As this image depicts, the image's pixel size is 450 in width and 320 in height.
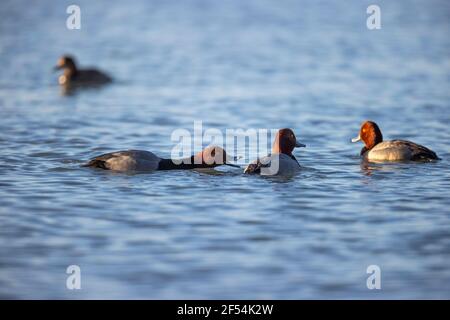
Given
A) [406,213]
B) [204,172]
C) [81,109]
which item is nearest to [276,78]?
[81,109]

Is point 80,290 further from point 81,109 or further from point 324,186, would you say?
point 81,109

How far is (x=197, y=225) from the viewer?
403 inches

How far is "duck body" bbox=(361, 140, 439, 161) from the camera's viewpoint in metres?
13.7

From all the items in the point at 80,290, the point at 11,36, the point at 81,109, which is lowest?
the point at 80,290

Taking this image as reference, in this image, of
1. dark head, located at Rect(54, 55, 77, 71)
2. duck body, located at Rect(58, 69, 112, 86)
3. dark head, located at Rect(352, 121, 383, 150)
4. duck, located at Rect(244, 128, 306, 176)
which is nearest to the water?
duck, located at Rect(244, 128, 306, 176)

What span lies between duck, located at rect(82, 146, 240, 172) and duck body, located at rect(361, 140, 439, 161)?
2324mm

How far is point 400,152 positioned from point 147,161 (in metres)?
3.98

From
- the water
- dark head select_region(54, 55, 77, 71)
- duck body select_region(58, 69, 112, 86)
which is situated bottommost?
the water

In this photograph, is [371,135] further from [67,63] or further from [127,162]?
[67,63]

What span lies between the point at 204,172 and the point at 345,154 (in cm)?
293

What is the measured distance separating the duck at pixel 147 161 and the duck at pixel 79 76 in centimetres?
1068

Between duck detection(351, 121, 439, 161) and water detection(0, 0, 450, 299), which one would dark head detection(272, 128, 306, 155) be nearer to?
water detection(0, 0, 450, 299)

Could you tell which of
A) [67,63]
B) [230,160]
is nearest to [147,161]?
[230,160]

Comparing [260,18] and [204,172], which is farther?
[260,18]
